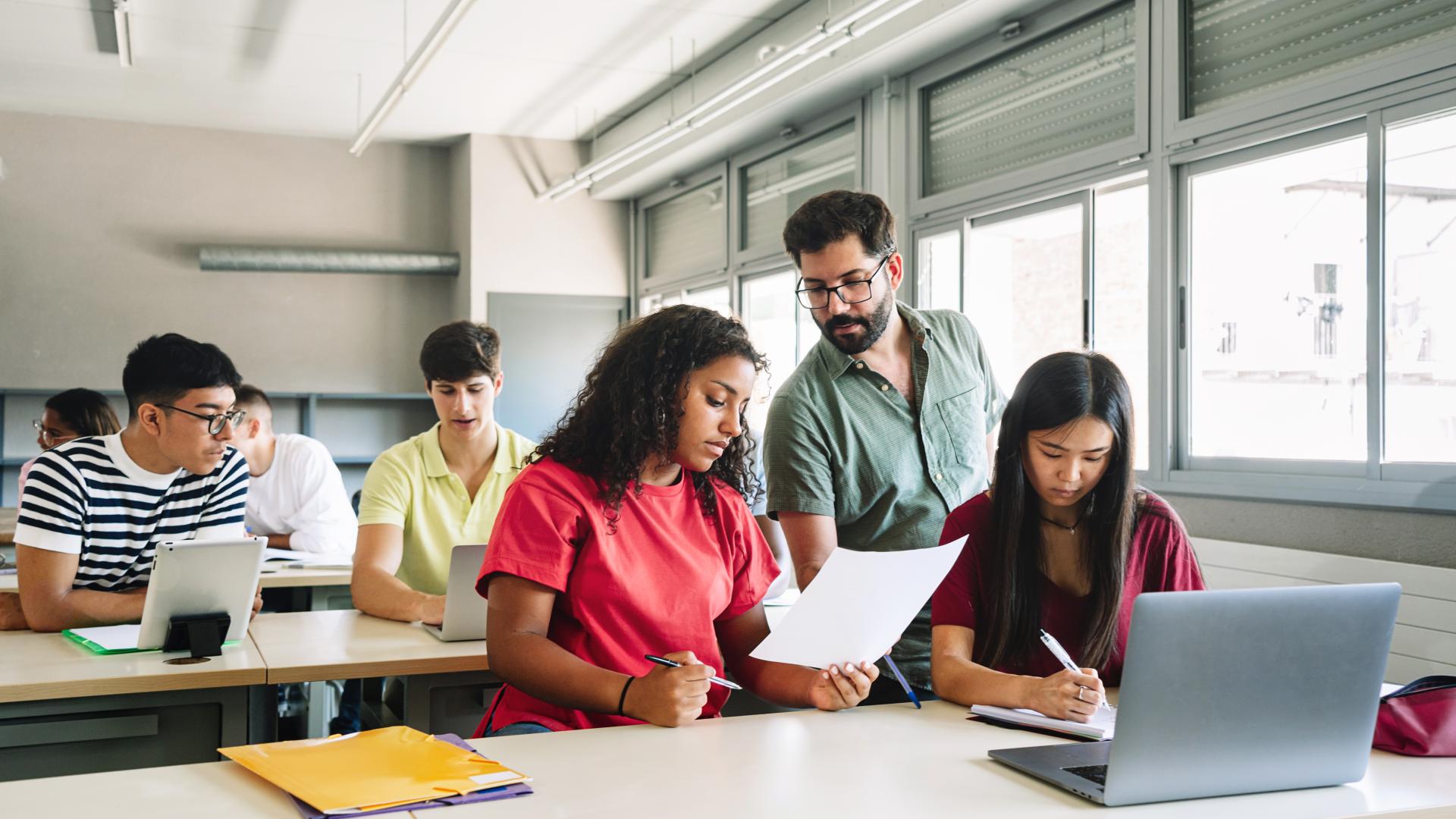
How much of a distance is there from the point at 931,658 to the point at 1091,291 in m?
2.83

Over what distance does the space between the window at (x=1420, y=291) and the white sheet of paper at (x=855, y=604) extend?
2.18 meters

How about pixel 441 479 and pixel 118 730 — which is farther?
pixel 441 479

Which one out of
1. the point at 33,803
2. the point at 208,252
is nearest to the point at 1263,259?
the point at 33,803

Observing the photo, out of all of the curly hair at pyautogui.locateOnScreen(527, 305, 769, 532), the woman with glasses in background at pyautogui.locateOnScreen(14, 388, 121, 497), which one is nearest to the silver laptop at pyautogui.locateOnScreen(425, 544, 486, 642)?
the curly hair at pyautogui.locateOnScreen(527, 305, 769, 532)

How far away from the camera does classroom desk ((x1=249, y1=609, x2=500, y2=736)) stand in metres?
2.31

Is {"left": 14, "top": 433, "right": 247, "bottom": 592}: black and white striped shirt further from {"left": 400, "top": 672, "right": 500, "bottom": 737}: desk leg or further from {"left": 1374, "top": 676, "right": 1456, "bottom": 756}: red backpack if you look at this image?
{"left": 1374, "top": 676, "right": 1456, "bottom": 756}: red backpack

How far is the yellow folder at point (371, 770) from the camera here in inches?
52.0

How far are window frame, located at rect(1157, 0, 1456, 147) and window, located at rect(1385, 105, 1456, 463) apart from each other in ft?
0.49

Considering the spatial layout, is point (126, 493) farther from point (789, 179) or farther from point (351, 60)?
point (789, 179)

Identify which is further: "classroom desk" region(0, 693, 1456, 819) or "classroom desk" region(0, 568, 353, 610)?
"classroom desk" region(0, 568, 353, 610)

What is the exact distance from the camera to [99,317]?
25.2 ft

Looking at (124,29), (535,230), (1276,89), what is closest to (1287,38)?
(1276,89)

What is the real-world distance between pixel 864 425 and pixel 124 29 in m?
4.81

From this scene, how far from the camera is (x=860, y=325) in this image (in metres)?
2.33
